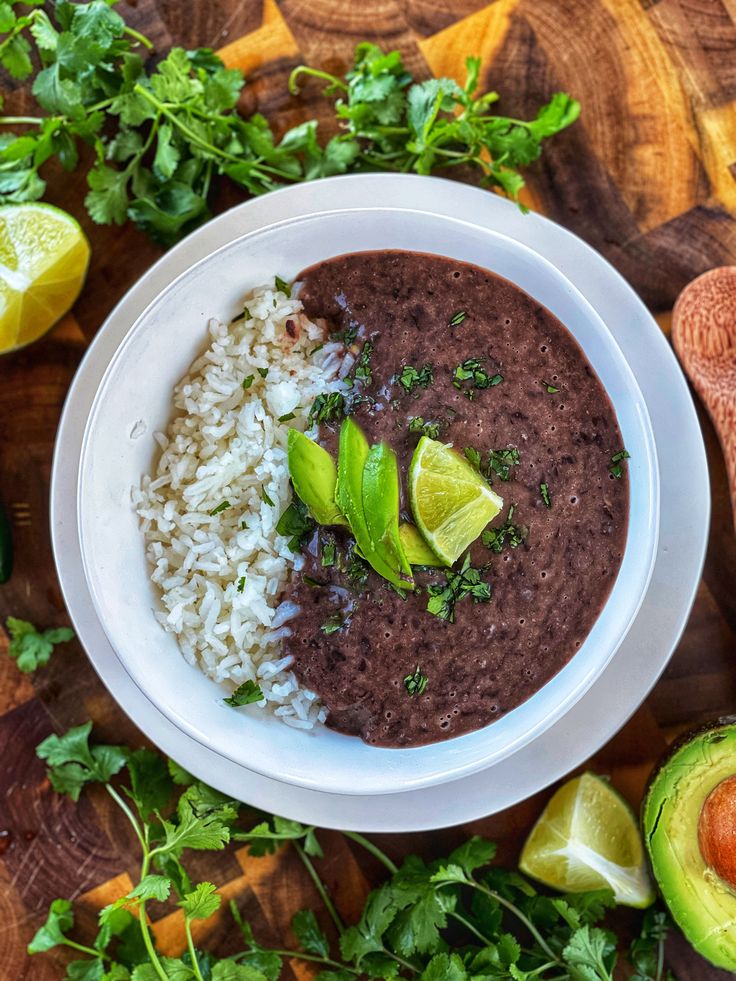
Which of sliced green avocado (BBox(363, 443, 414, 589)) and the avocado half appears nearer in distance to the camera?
sliced green avocado (BBox(363, 443, 414, 589))

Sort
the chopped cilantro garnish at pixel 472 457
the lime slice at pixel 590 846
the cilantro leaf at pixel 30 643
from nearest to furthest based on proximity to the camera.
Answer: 1. the chopped cilantro garnish at pixel 472 457
2. the lime slice at pixel 590 846
3. the cilantro leaf at pixel 30 643

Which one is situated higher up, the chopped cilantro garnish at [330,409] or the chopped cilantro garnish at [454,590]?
the chopped cilantro garnish at [330,409]

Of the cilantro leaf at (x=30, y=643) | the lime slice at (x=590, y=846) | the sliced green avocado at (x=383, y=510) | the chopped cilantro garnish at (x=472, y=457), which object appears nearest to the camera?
the sliced green avocado at (x=383, y=510)

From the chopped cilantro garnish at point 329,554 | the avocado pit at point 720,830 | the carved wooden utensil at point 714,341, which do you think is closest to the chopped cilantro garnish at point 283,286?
the chopped cilantro garnish at point 329,554

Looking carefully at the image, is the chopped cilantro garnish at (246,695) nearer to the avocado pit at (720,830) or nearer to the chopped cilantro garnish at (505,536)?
the chopped cilantro garnish at (505,536)

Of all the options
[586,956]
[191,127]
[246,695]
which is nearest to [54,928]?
[246,695]

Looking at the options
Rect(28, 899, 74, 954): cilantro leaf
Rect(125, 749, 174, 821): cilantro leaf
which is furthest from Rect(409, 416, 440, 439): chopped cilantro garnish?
Rect(28, 899, 74, 954): cilantro leaf

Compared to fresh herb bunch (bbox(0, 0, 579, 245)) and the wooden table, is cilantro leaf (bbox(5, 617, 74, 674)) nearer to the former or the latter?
the wooden table

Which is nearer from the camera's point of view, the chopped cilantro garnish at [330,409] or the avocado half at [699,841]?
the chopped cilantro garnish at [330,409]
